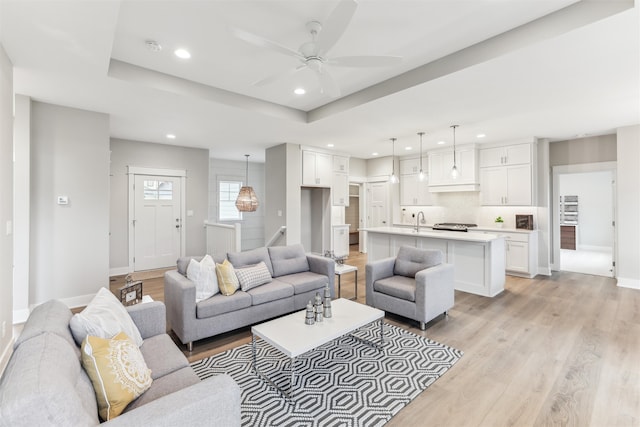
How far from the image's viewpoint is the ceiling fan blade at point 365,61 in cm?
242

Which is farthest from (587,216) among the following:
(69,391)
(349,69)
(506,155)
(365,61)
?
(69,391)

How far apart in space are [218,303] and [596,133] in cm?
708

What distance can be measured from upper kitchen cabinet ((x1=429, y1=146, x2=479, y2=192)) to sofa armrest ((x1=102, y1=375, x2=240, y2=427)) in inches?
239

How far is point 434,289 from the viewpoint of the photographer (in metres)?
3.41

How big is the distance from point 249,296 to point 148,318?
1146mm

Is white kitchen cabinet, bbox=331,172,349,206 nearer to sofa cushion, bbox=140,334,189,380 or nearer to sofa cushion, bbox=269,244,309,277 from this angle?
sofa cushion, bbox=269,244,309,277

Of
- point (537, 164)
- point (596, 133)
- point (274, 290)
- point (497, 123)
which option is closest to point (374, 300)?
point (274, 290)

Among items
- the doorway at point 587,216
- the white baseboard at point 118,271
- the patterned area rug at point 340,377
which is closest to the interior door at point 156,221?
the white baseboard at point 118,271

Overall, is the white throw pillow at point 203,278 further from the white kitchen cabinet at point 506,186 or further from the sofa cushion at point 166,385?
the white kitchen cabinet at point 506,186

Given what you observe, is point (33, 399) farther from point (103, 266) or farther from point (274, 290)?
point (103, 266)

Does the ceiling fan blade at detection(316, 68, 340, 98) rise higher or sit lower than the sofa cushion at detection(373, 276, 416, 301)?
higher

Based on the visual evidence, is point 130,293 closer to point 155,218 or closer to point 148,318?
point 148,318

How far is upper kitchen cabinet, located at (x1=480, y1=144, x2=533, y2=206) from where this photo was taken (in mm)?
5965

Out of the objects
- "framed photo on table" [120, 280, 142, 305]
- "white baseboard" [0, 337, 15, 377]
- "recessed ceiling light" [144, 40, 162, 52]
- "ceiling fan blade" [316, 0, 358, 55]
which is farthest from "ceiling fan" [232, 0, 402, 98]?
"white baseboard" [0, 337, 15, 377]
